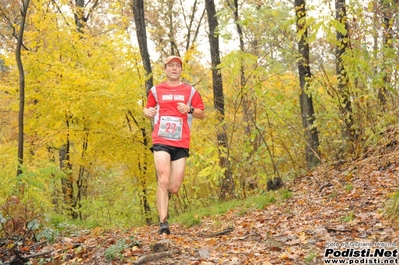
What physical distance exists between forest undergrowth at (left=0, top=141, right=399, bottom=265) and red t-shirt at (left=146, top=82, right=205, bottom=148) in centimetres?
113

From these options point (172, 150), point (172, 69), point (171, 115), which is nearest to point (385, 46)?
point (172, 69)

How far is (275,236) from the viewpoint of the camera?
15.1 feet

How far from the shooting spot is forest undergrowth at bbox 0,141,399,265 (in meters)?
3.84

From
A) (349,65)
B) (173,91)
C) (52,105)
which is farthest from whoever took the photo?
(52,105)

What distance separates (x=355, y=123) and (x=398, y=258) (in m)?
4.08

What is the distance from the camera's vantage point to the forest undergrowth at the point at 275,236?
3.84 metres

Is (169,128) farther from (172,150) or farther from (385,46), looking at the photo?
(385,46)

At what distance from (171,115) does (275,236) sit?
1.80 meters

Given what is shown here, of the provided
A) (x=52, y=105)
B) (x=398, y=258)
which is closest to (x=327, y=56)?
(x=398, y=258)

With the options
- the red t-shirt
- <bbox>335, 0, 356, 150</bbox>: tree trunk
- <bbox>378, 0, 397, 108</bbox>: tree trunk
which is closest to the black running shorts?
the red t-shirt

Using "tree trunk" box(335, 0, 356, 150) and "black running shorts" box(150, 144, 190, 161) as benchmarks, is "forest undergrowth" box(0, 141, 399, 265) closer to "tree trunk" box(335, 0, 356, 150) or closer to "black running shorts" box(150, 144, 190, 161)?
"tree trunk" box(335, 0, 356, 150)

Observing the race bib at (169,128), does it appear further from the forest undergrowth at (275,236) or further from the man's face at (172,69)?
the forest undergrowth at (275,236)

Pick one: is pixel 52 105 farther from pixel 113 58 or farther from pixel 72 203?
pixel 72 203

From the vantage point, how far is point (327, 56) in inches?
302
